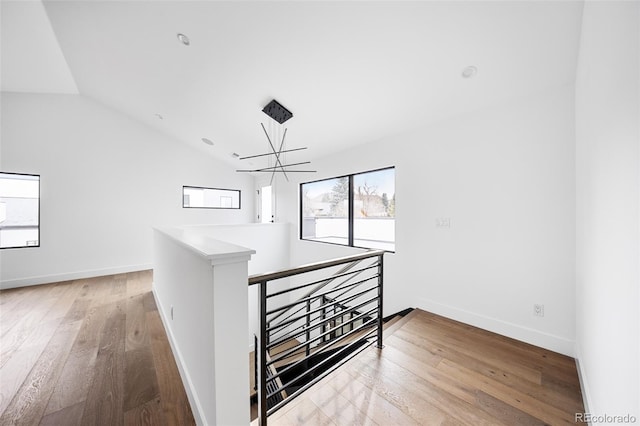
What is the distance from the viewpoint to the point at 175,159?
18.0ft

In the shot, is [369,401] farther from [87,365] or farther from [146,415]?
[87,365]

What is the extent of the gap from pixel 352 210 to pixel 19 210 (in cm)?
570

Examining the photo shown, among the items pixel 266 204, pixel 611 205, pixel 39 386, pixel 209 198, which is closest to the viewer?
pixel 611 205

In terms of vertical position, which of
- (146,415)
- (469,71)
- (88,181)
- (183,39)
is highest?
(183,39)

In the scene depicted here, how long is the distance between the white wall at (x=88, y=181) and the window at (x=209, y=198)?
189 millimetres

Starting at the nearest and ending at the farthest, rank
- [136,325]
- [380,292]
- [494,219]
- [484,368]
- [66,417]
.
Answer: [66,417] < [484,368] < [380,292] < [494,219] < [136,325]

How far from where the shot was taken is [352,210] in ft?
14.1

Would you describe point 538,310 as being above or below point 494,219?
below

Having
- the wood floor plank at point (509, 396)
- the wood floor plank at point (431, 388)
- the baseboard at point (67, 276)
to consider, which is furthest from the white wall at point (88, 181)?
the wood floor plank at point (509, 396)

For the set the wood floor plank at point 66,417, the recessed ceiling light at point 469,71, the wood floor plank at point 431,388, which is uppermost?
the recessed ceiling light at point 469,71

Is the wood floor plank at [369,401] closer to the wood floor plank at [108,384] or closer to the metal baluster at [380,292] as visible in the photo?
the metal baluster at [380,292]

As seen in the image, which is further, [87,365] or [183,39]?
[183,39]

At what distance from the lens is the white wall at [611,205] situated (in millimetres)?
849

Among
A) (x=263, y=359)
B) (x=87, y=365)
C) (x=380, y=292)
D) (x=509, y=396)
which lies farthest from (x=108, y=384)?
(x=509, y=396)
